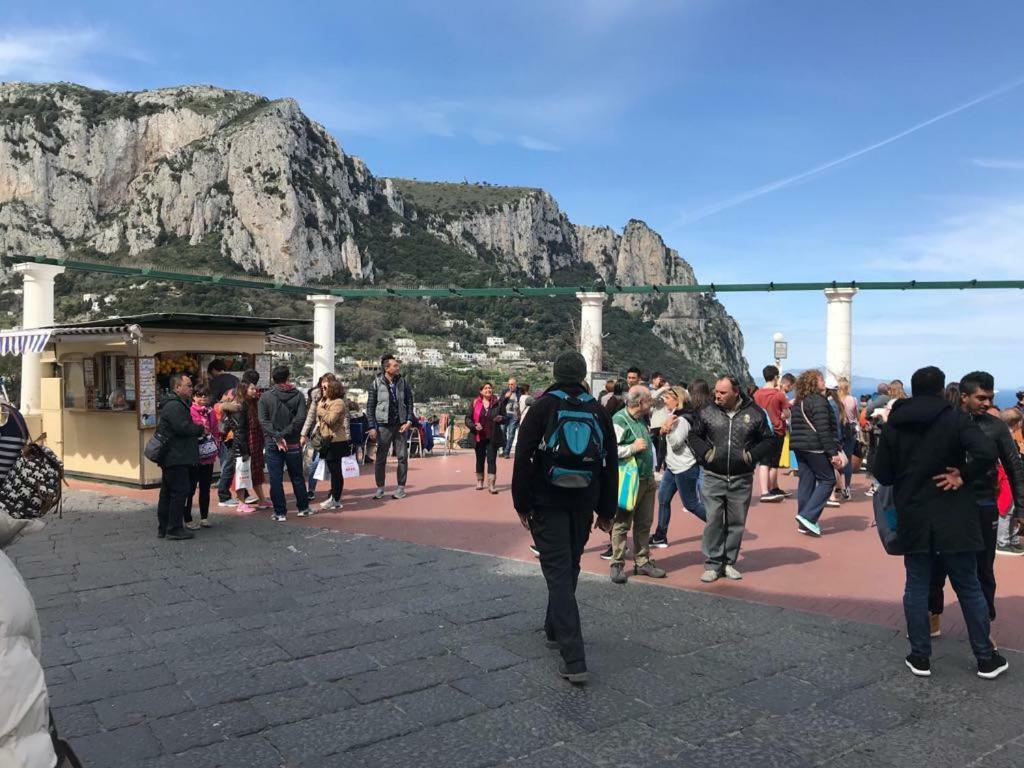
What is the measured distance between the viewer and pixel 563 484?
409cm

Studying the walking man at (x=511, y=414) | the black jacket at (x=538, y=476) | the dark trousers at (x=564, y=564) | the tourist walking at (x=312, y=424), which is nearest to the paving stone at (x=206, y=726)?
the dark trousers at (x=564, y=564)

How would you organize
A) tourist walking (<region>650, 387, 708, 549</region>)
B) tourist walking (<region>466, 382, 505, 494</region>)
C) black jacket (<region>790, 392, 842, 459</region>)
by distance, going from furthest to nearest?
tourist walking (<region>466, 382, 505, 494</region>) → black jacket (<region>790, 392, 842, 459</region>) → tourist walking (<region>650, 387, 708, 549</region>)

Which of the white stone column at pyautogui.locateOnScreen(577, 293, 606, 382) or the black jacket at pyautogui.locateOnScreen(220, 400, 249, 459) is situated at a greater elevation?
the white stone column at pyautogui.locateOnScreen(577, 293, 606, 382)

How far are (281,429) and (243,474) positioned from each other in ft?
3.63

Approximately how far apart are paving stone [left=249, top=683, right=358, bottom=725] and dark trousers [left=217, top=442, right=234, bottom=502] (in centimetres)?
615

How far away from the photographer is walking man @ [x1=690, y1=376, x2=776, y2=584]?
19.7 feet

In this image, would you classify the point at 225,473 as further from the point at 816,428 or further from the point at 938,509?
the point at 938,509

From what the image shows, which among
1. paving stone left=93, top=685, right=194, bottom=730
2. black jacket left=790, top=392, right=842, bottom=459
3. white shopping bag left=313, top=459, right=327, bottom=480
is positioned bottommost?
paving stone left=93, top=685, right=194, bottom=730

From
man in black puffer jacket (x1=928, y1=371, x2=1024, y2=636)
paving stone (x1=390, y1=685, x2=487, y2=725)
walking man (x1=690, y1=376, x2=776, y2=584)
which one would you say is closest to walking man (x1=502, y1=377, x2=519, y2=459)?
walking man (x1=690, y1=376, x2=776, y2=584)

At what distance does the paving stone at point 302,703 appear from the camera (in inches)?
142

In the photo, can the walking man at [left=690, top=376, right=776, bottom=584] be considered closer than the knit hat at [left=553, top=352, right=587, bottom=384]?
No

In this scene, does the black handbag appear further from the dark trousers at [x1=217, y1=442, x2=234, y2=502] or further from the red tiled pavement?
the dark trousers at [x1=217, y1=442, x2=234, y2=502]

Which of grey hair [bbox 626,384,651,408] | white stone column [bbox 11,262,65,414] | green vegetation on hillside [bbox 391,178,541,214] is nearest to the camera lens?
grey hair [bbox 626,384,651,408]

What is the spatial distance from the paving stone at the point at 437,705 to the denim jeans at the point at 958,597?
2.39 metres
